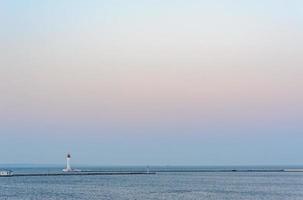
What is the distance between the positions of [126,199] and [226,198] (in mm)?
13885

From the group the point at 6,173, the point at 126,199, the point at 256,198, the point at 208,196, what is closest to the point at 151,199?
the point at 126,199

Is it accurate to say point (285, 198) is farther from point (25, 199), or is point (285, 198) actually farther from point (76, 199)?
point (25, 199)

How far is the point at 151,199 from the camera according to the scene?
3041 inches

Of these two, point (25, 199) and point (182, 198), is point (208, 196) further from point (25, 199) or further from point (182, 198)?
point (25, 199)

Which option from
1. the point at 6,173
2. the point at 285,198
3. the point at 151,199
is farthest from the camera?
the point at 6,173

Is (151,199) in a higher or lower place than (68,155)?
lower

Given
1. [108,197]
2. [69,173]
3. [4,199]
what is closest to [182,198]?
[108,197]

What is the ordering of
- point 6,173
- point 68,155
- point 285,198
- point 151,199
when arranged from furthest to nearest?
point 68,155 < point 6,173 < point 285,198 < point 151,199

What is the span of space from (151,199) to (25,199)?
17.1 meters

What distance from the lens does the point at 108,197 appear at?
8075 centimetres

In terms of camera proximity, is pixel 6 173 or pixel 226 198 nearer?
pixel 226 198

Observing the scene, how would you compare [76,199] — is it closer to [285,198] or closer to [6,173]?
[285,198]

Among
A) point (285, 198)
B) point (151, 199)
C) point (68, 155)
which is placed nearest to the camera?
point (151, 199)

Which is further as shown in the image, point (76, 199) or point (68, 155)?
point (68, 155)
